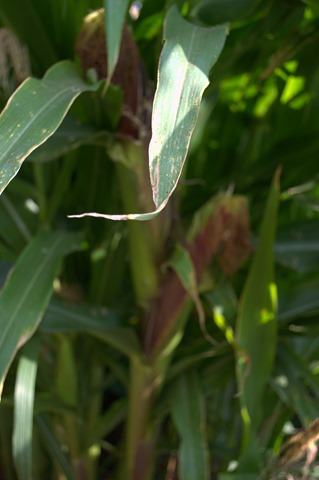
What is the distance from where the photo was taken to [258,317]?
0.72 metres

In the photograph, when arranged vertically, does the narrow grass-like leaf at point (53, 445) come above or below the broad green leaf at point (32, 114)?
below

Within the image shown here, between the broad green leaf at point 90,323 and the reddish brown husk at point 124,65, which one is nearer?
the reddish brown husk at point 124,65

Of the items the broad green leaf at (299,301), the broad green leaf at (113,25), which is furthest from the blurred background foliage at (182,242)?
the broad green leaf at (113,25)

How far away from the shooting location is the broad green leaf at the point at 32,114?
406 mm

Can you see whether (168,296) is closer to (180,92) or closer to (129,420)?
(129,420)

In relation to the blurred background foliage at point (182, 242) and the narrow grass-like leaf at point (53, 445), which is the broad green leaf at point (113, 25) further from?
the narrow grass-like leaf at point (53, 445)

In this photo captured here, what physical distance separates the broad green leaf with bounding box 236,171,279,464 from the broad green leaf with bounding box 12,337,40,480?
218 millimetres

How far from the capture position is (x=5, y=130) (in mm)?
427

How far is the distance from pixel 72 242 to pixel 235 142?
13.6 inches

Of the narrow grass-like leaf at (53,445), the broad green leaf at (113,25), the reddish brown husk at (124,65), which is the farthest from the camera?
the narrow grass-like leaf at (53,445)

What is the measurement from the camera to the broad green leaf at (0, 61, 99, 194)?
16.0 inches

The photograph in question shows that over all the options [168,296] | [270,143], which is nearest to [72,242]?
[168,296]

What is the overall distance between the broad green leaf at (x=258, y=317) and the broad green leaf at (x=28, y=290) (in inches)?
7.6

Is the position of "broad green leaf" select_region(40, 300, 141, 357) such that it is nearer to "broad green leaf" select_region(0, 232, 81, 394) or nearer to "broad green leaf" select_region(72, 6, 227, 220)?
"broad green leaf" select_region(0, 232, 81, 394)
